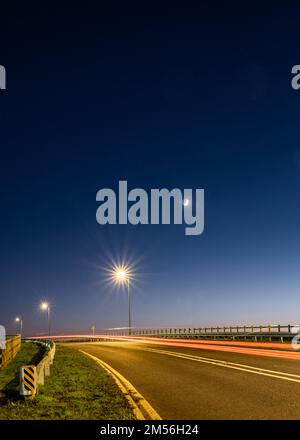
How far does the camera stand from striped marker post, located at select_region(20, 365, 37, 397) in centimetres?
951

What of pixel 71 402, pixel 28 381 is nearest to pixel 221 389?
pixel 71 402

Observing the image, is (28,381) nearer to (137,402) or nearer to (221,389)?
(137,402)

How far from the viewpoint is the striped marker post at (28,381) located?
31.2ft

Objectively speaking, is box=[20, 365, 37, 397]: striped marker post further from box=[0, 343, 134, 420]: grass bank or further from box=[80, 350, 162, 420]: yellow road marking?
box=[80, 350, 162, 420]: yellow road marking

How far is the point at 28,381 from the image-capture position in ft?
31.7

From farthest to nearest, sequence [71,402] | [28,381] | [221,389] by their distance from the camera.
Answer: [221,389]
[28,381]
[71,402]

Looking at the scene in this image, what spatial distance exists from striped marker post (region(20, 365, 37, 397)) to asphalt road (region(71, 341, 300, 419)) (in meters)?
2.49

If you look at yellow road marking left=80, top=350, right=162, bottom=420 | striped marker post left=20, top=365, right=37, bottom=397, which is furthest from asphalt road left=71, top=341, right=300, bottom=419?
striped marker post left=20, top=365, right=37, bottom=397

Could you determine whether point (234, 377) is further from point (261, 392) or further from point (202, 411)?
point (202, 411)

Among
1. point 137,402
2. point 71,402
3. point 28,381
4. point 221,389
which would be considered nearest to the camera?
point 137,402

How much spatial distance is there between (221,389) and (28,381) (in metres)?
4.47

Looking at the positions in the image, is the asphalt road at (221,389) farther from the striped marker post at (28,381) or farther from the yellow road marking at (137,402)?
the striped marker post at (28,381)
